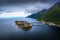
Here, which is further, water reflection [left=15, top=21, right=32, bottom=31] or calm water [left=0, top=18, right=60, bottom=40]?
water reflection [left=15, top=21, right=32, bottom=31]

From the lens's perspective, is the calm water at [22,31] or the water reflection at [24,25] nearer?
the calm water at [22,31]

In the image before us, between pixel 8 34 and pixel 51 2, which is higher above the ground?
pixel 51 2

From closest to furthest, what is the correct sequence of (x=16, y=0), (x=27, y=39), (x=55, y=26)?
(x=27, y=39)
(x=16, y=0)
(x=55, y=26)

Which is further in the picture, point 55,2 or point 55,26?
point 55,26

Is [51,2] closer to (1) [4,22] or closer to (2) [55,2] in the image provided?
(2) [55,2]

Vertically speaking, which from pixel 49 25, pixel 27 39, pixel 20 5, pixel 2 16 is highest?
pixel 20 5

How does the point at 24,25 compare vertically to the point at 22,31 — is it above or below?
above

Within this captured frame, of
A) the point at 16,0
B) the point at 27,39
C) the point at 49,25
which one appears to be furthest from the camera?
the point at 49,25

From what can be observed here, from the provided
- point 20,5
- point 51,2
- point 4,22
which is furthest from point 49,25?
point 4,22
